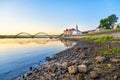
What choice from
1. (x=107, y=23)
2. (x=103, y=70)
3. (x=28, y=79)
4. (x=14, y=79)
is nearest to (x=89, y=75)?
(x=103, y=70)

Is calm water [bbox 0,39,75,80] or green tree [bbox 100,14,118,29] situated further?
green tree [bbox 100,14,118,29]

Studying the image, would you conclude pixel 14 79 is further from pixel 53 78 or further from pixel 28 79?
pixel 53 78

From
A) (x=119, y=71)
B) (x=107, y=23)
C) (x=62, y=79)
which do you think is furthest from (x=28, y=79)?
(x=107, y=23)

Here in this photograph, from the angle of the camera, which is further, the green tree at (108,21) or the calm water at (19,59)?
the green tree at (108,21)

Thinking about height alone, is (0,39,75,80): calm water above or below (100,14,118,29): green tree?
below

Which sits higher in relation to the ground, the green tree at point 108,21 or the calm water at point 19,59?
the green tree at point 108,21

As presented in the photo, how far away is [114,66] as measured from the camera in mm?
12609

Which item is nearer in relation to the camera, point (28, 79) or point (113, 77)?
point (113, 77)

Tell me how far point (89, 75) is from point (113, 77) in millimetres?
1318

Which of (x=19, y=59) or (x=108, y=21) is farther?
(x=108, y=21)

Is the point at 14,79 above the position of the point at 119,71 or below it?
below

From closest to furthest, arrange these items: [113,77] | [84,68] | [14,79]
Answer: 1. [113,77]
2. [84,68]
3. [14,79]

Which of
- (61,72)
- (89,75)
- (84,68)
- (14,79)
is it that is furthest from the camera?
(14,79)

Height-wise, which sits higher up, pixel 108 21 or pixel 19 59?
pixel 108 21
